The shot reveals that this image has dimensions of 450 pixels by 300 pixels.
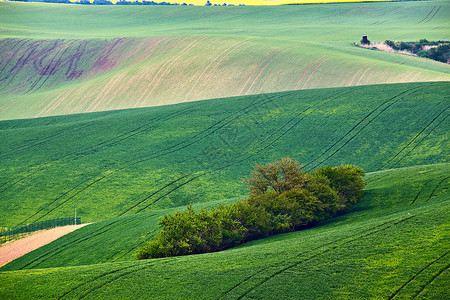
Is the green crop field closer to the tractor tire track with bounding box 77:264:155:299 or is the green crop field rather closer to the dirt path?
the tractor tire track with bounding box 77:264:155:299

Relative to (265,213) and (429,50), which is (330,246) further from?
(429,50)

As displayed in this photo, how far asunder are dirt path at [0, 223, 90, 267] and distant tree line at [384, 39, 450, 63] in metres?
67.9

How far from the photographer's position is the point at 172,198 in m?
36.0

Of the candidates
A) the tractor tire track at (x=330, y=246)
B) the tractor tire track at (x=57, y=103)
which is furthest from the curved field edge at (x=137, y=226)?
the tractor tire track at (x=57, y=103)

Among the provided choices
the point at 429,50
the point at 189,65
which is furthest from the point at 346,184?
the point at 429,50

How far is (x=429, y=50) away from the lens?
7850cm

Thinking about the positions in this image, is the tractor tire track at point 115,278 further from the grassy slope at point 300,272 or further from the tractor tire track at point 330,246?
the tractor tire track at point 330,246

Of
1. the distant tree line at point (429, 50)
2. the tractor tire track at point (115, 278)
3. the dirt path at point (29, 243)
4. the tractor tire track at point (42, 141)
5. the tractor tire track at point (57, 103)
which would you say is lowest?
the dirt path at point (29, 243)

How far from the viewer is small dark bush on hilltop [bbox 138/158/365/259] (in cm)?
2147

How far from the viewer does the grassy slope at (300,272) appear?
42.9 feet

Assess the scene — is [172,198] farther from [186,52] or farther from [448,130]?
[186,52]

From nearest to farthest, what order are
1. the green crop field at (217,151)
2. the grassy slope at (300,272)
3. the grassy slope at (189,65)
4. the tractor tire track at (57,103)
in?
the grassy slope at (300,272)
the green crop field at (217,151)
the grassy slope at (189,65)
the tractor tire track at (57,103)

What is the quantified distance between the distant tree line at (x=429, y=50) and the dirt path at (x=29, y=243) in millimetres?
67932

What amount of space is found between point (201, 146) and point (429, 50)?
5422cm
